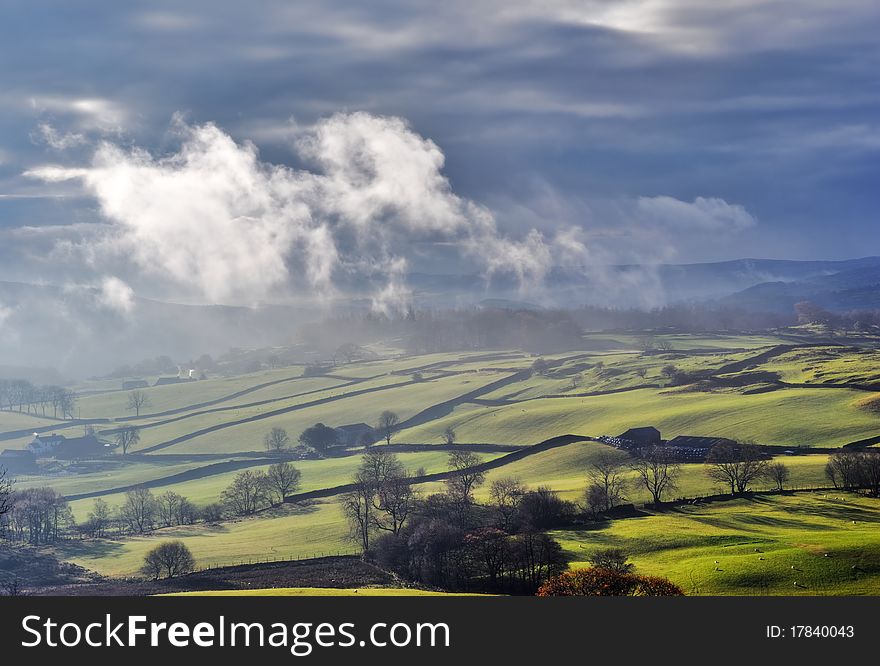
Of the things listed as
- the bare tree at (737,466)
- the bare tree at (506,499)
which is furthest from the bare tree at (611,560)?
the bare tree at (737,466)

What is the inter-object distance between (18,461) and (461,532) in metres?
148

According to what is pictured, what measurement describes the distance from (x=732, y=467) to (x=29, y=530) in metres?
97.3

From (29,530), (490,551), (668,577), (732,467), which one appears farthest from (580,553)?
(29,530)

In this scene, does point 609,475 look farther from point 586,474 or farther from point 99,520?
point 99,520

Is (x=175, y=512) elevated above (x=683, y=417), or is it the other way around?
(x=683, y=417)

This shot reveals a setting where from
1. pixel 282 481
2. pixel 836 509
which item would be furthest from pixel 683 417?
pixel 282 481

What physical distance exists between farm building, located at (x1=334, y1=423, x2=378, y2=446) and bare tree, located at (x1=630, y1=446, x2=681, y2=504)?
67806mm

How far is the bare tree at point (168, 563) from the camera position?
8619cm

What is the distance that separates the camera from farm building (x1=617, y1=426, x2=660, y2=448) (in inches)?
5320

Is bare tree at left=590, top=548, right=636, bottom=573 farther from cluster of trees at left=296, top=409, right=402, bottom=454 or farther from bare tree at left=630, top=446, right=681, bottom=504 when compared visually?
cluster of trees at left=296, top=409, right=402, bottom=454

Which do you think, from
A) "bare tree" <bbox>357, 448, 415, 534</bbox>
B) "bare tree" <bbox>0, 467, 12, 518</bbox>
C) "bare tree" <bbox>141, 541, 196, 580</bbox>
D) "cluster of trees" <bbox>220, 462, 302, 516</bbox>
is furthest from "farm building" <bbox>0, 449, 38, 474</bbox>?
"bare tree" <bbox>141, 541, 196, 580</bbox>

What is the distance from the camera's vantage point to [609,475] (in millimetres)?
113562
